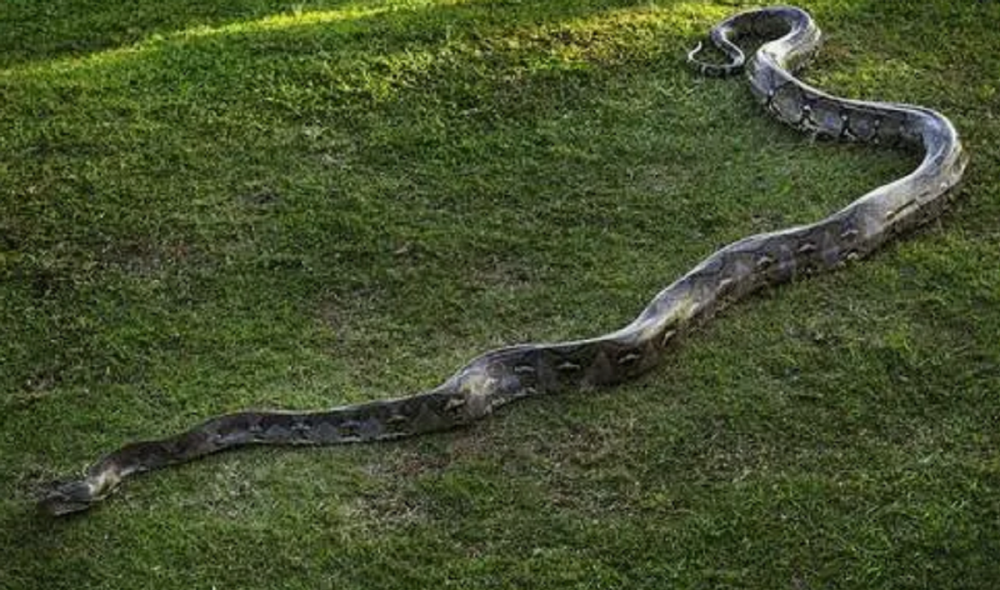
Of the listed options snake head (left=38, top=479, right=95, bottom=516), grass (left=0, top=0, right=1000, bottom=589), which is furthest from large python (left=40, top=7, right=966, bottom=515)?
grass (left=0, top=0, right=1000, bottom=589)

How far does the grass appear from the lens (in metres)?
6.39

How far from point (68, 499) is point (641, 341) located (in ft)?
10.1

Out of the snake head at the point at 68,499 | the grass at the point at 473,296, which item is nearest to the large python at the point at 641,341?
the snake head at the point at 68,499

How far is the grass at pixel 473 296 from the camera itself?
6.39 metres

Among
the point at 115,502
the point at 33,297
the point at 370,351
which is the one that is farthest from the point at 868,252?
the point at 33,297

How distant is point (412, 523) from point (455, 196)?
3268 mm

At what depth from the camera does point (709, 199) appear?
8969 millimetres

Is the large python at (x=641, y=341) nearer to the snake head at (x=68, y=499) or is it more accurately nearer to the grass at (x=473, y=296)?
the snake head at (x=68, y=499)

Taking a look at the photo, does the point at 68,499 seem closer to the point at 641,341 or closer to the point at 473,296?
the point at 473,296

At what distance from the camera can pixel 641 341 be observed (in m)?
7.38

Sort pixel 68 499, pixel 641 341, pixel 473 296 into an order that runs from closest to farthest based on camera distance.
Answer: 1. pixel 68 499
2. pixel 641 341
3. pixel 473 296

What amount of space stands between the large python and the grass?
11 cm

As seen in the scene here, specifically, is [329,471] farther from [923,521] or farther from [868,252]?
[868,252]

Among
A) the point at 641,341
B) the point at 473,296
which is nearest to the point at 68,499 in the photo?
the point at 473,296
